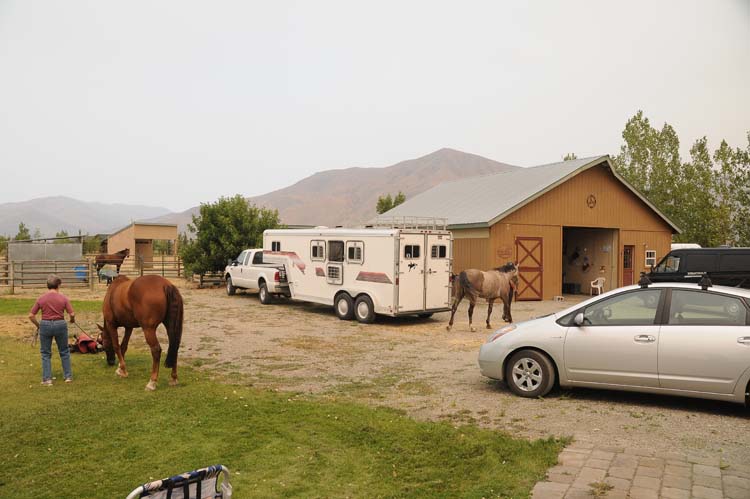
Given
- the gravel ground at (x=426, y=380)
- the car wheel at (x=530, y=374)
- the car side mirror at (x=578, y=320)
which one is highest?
the car side mirror at (x=578, y=320)

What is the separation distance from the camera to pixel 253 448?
575 centimetres

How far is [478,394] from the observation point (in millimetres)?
7965

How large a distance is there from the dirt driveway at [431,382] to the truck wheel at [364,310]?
271 mm

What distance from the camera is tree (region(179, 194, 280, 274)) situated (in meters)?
27.1

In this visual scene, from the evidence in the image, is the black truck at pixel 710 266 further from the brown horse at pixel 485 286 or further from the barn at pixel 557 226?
the brown horse at pixel 485 286

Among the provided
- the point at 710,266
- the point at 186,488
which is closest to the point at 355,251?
the point at 710,266

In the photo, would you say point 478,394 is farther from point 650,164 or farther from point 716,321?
point 650,164

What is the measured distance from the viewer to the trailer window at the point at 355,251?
53.2 ft

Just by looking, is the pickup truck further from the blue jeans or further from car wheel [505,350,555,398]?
car wheel [505,350,555,398]

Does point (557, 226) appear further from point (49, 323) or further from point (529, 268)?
point (49, 323)

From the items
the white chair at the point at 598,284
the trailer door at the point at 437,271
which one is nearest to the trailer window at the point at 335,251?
the trailer door at the point at 437,271

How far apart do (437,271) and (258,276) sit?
8041 millimetres

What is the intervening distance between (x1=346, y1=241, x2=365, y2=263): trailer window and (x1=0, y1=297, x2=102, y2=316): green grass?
8467mm

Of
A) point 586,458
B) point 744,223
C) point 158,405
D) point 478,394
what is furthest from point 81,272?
point 744,223
